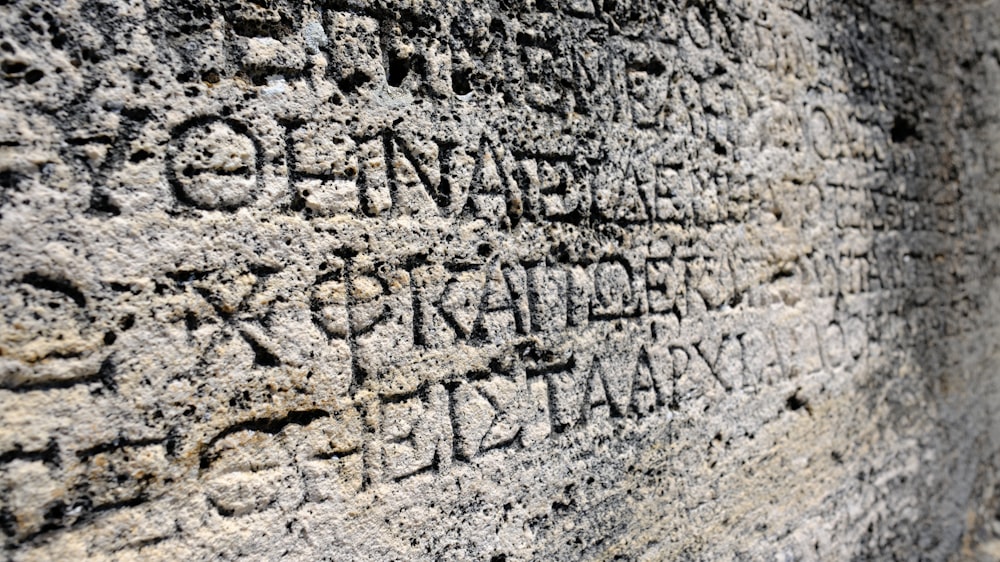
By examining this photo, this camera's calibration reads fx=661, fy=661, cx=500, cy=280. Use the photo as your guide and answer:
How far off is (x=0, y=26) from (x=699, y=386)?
1623 mm

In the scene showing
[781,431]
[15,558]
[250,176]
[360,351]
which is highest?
[250,176]

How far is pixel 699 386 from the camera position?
1.78 metres

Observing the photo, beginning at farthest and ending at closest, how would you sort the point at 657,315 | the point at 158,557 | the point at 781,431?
1. the point at 781,431
2. the point at 657,315
3. the point at 158,557

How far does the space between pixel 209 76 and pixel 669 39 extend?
115 cm

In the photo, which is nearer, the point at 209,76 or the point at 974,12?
the point at 209,76

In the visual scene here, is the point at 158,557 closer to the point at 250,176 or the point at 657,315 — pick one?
the point at 250,176

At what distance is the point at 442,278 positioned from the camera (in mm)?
1291

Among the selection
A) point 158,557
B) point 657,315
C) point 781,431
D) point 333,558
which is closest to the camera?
point 158,557

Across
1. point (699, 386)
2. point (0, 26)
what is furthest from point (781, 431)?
point (0, 26)

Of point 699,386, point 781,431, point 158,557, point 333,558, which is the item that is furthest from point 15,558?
point 781,431

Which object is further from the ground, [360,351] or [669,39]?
[669,39]

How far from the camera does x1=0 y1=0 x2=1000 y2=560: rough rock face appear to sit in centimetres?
94

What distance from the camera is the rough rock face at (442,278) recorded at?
0.94 meters

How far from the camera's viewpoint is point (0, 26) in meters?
0.87
